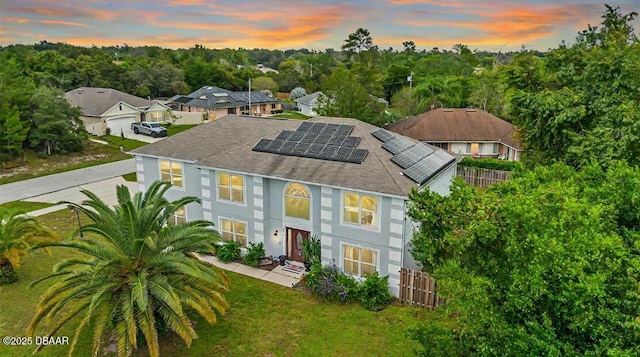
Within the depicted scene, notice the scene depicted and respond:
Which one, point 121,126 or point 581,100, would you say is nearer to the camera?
point 581,100

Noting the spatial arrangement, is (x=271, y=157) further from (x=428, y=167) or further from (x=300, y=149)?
(x=428, y=167)

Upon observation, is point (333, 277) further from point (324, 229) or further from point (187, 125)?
point (187, 125)

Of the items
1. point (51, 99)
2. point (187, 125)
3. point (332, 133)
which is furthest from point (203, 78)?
point (332, 133)

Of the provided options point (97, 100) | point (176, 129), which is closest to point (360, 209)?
point (176, 129)

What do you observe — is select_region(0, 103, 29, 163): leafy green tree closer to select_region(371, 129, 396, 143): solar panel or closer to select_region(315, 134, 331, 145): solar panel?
select_region(315, 134, 331, 145): solar panel

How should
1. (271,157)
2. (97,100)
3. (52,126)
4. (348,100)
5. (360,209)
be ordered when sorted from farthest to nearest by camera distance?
(97,100)
(52,126)
(348,100)
(271,157)
(360,209)

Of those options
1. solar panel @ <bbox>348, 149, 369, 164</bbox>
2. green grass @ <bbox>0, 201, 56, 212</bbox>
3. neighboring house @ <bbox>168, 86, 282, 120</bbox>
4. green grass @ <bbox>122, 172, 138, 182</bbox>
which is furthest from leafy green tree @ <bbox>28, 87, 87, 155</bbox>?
solar panel @ <bbox>348, 149, 369, 164</bbox>

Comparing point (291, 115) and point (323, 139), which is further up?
point (323, 139)
